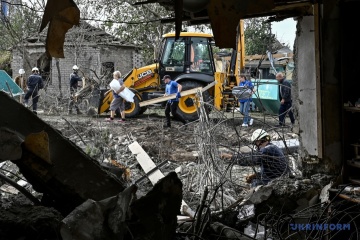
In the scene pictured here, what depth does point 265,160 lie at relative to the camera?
266 inches

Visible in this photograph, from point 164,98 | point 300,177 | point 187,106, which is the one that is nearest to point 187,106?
point 187,106

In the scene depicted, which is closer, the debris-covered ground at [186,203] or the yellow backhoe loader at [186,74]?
the debris-covered ground at [186,203]

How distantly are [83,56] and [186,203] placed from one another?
19.5 meters

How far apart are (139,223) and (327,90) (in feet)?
11.0

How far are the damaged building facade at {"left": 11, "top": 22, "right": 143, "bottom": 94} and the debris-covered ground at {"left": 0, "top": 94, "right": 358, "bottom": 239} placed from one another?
12.5 metres

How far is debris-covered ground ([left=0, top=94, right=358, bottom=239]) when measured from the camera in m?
3.12

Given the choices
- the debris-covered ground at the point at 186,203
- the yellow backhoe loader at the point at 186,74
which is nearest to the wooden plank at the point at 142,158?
the debris-covered ground at the point at 186,203

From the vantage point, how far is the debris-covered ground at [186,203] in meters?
3.12

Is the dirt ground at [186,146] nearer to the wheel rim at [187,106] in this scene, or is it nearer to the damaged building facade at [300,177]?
the damaged building facade at [300,177]

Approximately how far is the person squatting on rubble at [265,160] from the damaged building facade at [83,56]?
17.4 meters

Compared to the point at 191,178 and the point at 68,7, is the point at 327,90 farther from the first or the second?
the point at 68,7

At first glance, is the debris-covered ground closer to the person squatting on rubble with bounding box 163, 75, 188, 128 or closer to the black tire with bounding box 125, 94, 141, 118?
the person squatting on rubble with bounding box 163, 75, 188, 128

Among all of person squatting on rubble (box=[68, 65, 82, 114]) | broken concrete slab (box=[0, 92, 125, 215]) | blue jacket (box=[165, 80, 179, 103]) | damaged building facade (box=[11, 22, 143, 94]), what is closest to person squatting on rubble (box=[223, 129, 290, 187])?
broken concrete slab (box=[0, 92, 125, 215])

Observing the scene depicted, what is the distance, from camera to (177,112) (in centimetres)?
1647
